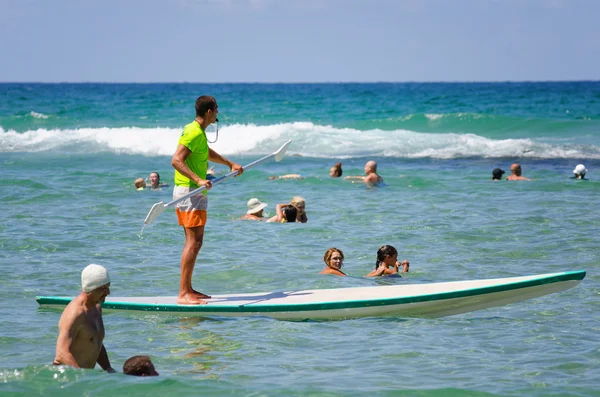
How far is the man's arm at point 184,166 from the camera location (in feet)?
26.2

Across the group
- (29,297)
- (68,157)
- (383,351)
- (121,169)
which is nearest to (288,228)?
(29,297)

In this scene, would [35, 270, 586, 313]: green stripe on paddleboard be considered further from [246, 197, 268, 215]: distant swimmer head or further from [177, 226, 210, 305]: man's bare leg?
[246, 197, 268, 215]: distant swimmer head

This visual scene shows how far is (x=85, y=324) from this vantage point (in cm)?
586

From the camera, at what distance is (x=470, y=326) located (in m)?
8.42

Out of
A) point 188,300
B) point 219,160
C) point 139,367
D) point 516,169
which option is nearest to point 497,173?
point 516,169

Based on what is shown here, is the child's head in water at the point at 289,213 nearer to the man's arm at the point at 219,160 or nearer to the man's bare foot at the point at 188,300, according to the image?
the man's arm at the point at 219,160

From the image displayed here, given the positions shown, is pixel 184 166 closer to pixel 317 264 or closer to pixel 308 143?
pixel 317 264

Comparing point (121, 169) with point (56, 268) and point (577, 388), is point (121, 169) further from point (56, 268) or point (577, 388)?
point (577, 388)

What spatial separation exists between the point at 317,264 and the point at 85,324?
20.1 ft

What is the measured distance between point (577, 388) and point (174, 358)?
10.7 ft

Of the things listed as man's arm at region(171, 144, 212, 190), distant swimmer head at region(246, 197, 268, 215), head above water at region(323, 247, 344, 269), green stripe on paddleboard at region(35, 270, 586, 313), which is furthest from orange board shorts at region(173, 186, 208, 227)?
distant swimmer head at region(246, 197, 268, 215)

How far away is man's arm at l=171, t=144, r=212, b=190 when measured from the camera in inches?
315

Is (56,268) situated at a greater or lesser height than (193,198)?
lesser

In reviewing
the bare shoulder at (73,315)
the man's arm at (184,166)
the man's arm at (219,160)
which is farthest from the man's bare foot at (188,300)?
the bare shoulder at (73,315)
